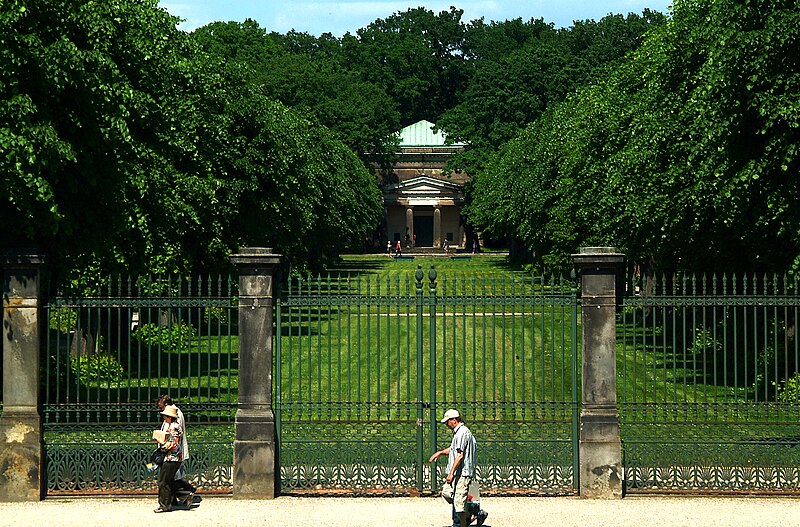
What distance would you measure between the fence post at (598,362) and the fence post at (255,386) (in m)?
4.01

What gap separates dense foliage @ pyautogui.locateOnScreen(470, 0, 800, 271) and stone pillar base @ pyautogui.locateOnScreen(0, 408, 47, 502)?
41.1 ft

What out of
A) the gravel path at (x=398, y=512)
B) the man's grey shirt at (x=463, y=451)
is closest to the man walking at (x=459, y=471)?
the man's grey shirt at (x=463, y=451)

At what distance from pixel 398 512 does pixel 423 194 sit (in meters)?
105

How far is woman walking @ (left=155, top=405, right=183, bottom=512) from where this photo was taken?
16.1 meters

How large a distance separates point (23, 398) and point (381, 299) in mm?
4827

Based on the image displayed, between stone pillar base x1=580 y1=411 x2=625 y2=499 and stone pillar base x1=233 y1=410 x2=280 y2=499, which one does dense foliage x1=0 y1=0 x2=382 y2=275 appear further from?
stone pillar base x1=580 y1=411 x2=625 y2=499

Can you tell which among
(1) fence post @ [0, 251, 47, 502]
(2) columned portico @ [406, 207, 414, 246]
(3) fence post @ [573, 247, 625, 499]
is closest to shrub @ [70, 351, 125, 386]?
(1) fence post @ [0, 251, 47, 502]

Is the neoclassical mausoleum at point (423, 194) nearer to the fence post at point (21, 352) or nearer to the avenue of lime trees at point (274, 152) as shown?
the avenue of lime trees at point (274, 152)

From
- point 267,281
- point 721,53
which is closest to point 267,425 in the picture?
point 267,281

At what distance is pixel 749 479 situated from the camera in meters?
17.1

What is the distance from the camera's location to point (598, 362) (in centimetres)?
1702

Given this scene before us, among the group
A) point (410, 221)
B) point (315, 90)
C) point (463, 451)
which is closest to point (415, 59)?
point (410, 221)

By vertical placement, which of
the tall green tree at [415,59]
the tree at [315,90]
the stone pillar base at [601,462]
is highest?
the tall green tree at [415,59]

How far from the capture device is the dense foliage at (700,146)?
72.1 feet
